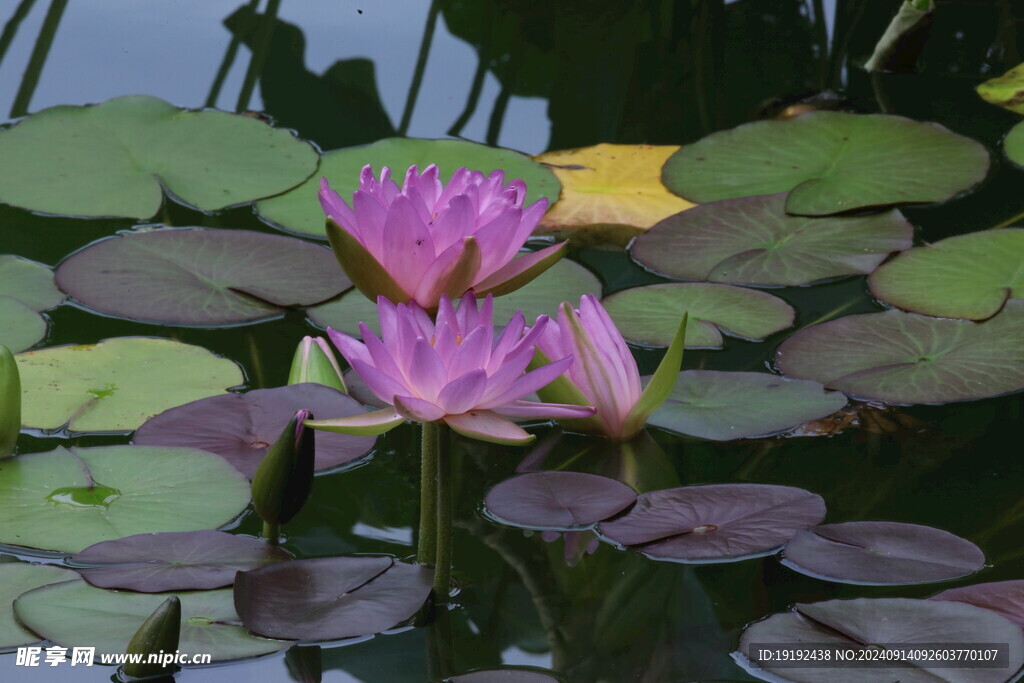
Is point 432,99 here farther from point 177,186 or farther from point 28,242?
point 28,242

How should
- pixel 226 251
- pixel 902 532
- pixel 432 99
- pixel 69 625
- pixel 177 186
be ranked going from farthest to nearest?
1. pixel 432 99
2. pixel 177 186
3. pixel 226 251
4. pixel 902 532
5. pixel 69 625

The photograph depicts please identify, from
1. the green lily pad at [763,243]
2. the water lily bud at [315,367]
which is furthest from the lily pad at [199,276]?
the green lily pad at [763,243]

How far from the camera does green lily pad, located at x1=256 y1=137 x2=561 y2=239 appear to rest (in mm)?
2408

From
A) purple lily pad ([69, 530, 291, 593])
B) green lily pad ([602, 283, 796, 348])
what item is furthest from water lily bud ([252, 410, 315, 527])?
green lily pad ([602, 283, 796, 348])

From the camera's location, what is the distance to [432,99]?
303cm

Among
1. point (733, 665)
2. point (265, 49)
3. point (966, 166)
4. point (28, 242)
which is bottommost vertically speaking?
point (733, 665)

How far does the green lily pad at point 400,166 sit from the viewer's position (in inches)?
94.8

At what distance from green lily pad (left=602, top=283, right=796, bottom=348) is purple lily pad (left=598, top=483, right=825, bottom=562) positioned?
49 cm

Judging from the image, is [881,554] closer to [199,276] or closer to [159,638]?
[159,638]

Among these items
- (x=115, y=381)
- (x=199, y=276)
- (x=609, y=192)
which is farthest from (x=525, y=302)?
(x=115, y=381)

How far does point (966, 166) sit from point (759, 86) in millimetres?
762

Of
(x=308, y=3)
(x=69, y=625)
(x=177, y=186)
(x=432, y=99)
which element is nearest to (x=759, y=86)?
(x=432, y=99)

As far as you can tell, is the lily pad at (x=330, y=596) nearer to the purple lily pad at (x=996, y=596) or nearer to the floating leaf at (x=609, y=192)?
the purple lily pad at (x=996, y=596)

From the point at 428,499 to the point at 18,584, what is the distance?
50 centimetres
